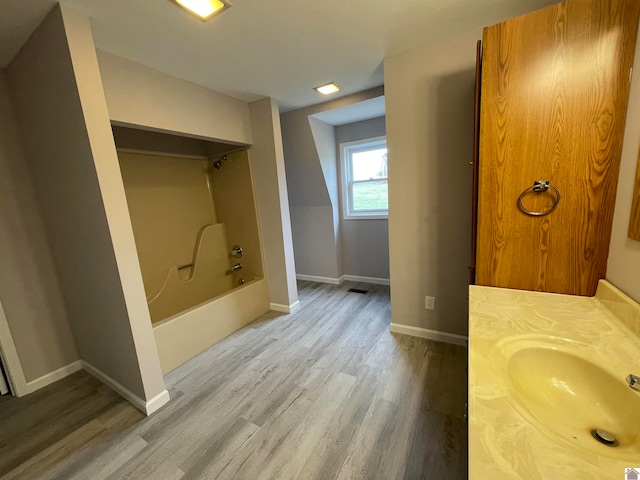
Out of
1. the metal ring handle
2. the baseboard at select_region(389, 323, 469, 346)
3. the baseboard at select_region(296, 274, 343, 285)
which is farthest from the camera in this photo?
the baseboard at select_region(296, 274, 343, 285)

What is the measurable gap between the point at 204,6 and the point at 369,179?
2.52m

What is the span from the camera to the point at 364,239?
3561 mm

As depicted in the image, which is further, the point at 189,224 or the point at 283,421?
the point at 189,224

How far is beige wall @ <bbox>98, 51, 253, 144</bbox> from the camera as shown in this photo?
1.64 meters

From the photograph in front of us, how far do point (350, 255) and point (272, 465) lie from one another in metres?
2.71

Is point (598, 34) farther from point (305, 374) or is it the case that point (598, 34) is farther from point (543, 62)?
point (305, 374)

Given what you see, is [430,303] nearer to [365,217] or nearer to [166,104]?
[365,217]

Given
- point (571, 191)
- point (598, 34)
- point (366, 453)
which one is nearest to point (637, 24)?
point (598, 34)

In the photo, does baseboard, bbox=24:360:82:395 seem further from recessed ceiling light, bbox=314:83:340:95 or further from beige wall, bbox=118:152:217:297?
recessed ceiling light, bbox=314:83:340:95

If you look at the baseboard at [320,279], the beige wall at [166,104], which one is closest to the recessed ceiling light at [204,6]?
the beige wall at [166,104]

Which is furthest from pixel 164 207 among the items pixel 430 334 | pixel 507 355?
pixel 507 355

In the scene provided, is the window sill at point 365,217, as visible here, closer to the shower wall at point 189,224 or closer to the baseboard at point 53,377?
the shower wall at point 189,224

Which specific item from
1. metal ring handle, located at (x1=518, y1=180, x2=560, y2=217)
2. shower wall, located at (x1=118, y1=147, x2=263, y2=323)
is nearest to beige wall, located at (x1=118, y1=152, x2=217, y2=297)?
shower wall, located at (x1=118, y1=147, x2=263, y2=323)

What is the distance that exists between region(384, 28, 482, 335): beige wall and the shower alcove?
61.5 inches
